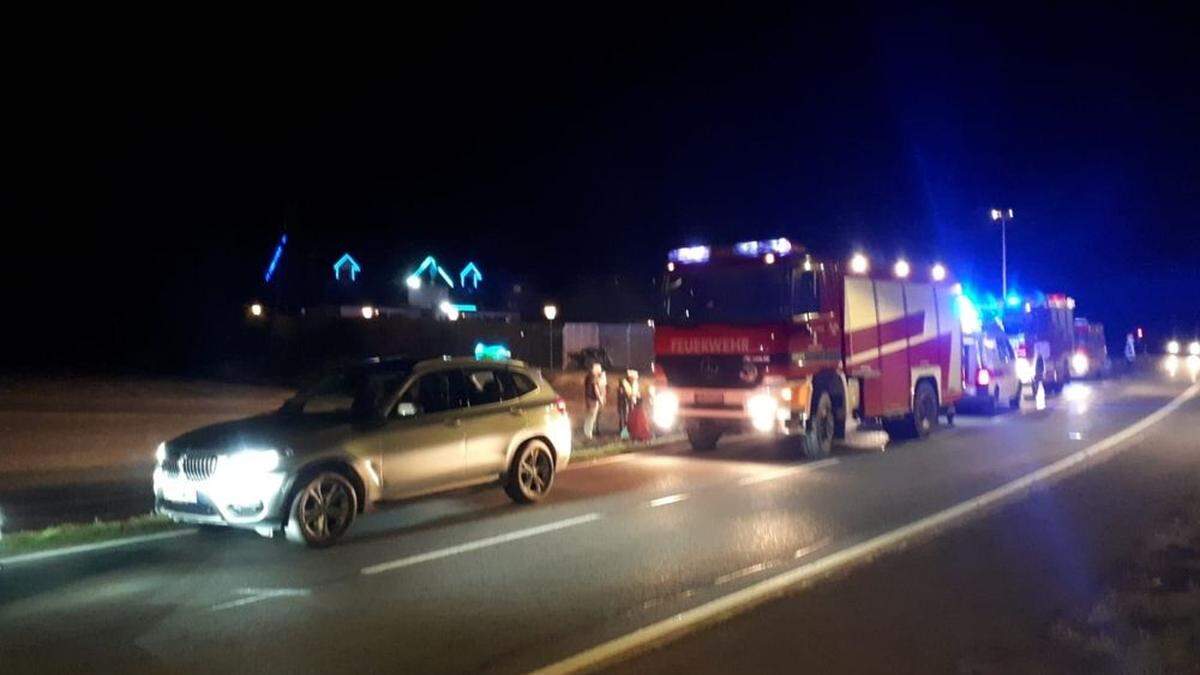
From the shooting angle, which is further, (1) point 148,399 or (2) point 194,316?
(2) point 194,316

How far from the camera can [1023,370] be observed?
2650 centimetres

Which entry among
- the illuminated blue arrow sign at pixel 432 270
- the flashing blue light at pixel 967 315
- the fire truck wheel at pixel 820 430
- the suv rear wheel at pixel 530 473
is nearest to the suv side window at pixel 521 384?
the suv rear wheel at pixel 530 473

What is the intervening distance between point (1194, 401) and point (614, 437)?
53.8 feet

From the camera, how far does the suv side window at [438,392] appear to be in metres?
11.1

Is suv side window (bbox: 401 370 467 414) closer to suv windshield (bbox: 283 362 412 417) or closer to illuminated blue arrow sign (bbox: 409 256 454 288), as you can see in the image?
suv windshield (bbox: 283 362 412 417)

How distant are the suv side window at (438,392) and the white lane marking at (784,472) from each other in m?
4.13

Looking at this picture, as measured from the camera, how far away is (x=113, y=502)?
39.9 ft

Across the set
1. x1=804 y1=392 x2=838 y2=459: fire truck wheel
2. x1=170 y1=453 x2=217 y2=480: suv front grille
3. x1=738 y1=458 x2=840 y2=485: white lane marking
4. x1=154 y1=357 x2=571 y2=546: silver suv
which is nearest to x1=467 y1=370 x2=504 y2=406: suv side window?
x1=154 y1=357 x2=571 y2=546: silver suv

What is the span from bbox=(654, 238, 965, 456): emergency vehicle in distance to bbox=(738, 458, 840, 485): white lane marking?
441 millimetres

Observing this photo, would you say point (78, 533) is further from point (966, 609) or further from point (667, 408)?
point (667, 408)

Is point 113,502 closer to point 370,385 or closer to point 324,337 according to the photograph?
point 370,385

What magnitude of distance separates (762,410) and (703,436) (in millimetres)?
1809

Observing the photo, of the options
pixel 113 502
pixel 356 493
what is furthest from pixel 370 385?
pixel 113 502

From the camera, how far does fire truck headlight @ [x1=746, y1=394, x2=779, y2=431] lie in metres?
15.9
